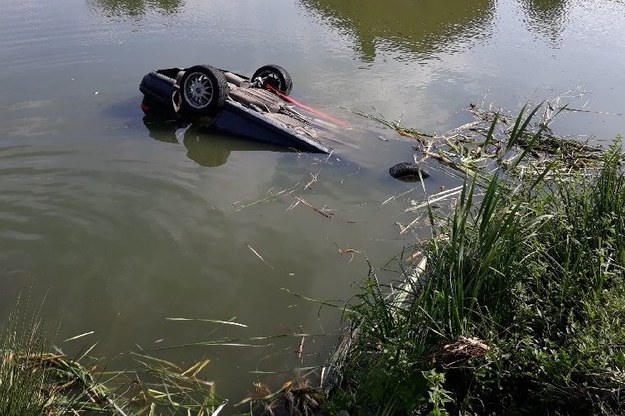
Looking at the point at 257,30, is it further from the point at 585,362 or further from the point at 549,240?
the point at 585,362

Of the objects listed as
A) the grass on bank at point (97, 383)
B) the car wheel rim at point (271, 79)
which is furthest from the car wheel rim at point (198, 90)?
the grass on bank at point (97, 383)

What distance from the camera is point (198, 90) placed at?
7.59 meters

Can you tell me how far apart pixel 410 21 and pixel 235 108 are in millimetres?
8068

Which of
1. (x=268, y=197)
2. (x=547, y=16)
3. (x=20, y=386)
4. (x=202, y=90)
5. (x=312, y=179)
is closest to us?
Answer: (x=20, y=386)

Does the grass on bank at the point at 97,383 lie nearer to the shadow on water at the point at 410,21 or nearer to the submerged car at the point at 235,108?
the submerged car at the point at 235,108

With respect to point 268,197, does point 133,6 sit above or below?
above

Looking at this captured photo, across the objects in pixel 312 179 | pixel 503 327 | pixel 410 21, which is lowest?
pixel 312 179

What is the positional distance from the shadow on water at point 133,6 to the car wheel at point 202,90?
6182mm

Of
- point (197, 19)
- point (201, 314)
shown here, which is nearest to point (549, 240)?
point (201, 314)

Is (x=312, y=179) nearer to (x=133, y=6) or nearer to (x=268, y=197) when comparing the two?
(x=268, y=197)

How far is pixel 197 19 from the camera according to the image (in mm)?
12875

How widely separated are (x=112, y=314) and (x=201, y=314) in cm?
68

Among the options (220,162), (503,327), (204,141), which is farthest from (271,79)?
(503,327)

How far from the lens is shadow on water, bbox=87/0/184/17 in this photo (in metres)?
12.9
